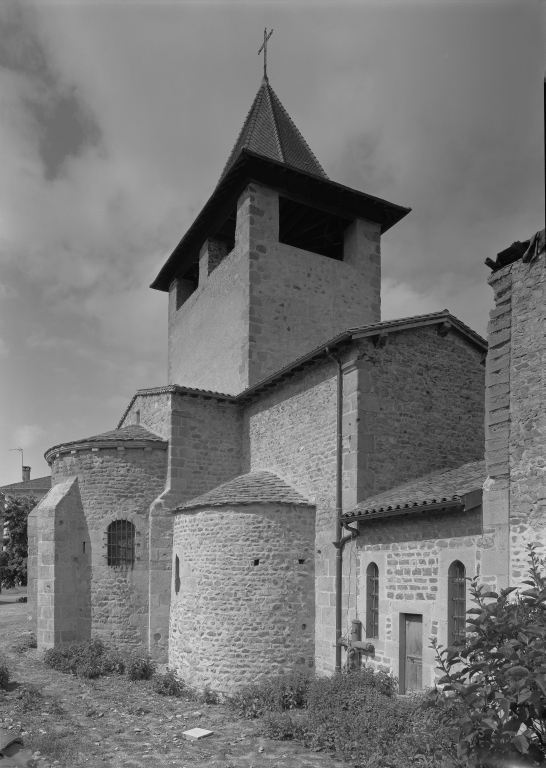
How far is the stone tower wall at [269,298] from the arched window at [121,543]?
422cm

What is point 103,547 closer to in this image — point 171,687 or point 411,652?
point 171,687

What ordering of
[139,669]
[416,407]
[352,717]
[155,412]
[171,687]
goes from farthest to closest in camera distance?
1. [155,412]
2. [139,669]
3. [416,407]
4. [171,687]
5. [352,717]

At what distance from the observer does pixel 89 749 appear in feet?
28.3

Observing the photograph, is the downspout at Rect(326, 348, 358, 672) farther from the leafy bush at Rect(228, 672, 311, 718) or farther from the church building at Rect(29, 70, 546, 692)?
the leafy bush at Rect(228, 672, 311, 718)

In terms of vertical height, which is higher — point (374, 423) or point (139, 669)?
point (374, 423)

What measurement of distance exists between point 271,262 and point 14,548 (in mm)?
22784

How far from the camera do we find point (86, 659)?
526 inches

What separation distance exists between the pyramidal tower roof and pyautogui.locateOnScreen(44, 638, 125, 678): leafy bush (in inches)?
484

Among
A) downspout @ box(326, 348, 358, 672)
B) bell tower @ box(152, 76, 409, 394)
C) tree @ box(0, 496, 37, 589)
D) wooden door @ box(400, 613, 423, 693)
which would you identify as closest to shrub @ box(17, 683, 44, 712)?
downspout @ box(326, 348, 358, 672)

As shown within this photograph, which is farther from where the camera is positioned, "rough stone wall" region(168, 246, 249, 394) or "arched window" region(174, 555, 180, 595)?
"rough stone wall" region(168, 246, 249, 394)

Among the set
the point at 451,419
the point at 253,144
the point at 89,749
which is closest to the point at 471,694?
the point at 89,749

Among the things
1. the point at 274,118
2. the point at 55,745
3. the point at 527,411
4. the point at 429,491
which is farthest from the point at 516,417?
the point at 274,118

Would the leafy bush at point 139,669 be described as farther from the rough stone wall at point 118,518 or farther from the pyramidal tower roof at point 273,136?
the pyramidal tower roof at point 273,136

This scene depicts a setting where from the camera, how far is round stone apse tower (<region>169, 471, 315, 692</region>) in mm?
11430
